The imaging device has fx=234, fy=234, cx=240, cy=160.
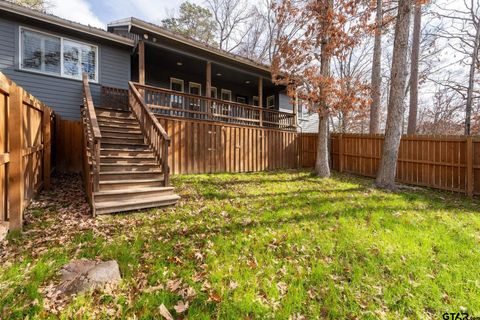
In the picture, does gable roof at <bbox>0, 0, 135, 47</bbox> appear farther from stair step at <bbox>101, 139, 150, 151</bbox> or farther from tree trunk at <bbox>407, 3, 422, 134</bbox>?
tree trunk at <bbox>407, 3, 422, 134</bbox>

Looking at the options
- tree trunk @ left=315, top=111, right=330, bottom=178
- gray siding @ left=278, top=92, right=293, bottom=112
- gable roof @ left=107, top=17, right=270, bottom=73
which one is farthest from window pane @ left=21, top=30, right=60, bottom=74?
gray siding @ left=278, top=92, right=293, bottom=112

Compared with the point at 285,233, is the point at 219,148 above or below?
above

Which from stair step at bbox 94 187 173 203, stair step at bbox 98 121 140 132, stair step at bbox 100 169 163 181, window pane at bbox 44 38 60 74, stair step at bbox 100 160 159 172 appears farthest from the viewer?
window pane at bbox 44 38 60 74

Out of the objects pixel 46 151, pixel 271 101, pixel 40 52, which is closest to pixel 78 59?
pixel 40 52

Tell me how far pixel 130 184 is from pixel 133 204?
592 mm

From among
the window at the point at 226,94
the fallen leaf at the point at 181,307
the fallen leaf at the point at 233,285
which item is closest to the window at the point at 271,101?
the window at the point at 226,94

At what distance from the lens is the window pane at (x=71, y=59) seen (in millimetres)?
8977

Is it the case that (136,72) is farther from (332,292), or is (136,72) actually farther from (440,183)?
(440,183)

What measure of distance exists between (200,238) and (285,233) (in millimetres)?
1424

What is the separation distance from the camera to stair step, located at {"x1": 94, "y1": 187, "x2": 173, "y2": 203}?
460 centimetres

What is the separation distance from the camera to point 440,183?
25.0 feet

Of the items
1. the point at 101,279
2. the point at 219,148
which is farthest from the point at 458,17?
the point at 101,279

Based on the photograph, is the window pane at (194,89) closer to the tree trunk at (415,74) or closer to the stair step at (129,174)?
the stair step at (129,174)

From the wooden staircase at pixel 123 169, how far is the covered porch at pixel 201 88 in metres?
1.87
